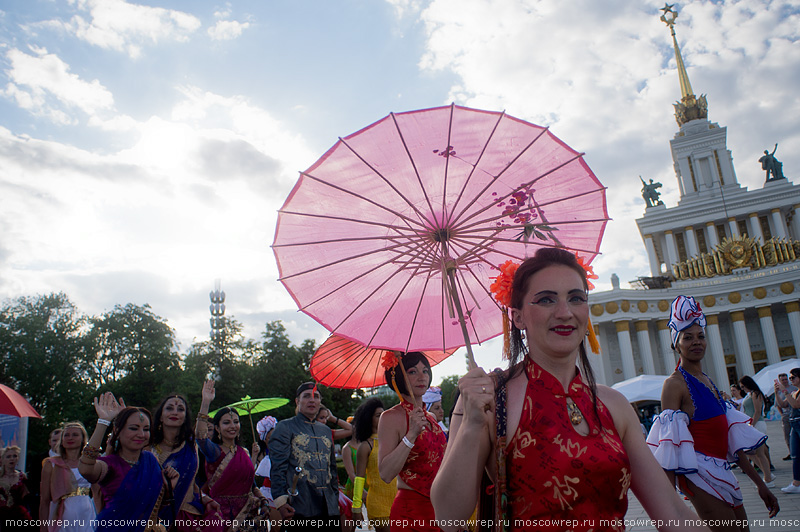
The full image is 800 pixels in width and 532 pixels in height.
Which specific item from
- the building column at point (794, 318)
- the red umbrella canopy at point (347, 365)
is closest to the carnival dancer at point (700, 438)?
the red umbrella canopy at point (347, 365)

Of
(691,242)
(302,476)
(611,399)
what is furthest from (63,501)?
(691,242)

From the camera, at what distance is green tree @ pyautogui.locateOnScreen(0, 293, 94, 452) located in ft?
122

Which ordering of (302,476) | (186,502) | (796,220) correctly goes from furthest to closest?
(796,220) < (302,476) < (186,502)

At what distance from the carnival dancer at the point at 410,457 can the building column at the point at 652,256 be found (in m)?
55.7

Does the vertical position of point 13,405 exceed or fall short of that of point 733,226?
it falls short

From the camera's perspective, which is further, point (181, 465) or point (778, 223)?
point (778, 223)

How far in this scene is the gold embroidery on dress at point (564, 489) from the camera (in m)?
1.95

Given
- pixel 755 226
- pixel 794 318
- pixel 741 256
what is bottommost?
pixel 794 318

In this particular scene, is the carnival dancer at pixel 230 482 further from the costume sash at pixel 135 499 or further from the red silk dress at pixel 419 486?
the red silk dress at pixel 419 486

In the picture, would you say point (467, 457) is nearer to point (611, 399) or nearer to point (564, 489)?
point (564, 489)

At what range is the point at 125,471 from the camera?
4.75 metres

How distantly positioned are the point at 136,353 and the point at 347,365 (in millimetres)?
41730

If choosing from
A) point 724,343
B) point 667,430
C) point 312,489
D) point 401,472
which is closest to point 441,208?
point 401,472

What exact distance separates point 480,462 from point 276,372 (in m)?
41.5
